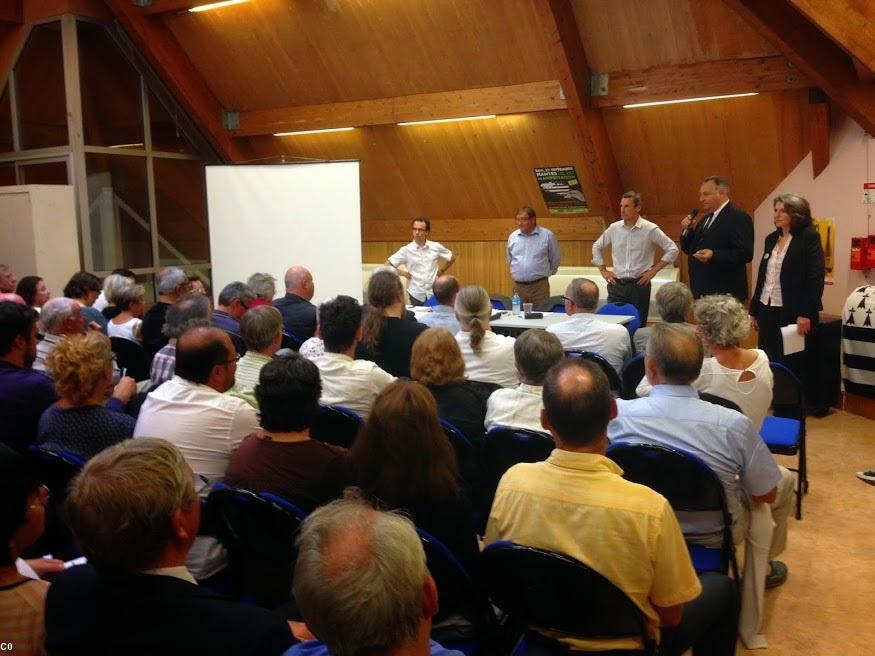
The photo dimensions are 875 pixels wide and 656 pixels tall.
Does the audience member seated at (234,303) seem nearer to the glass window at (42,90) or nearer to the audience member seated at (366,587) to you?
the audience member seated at (366,587)

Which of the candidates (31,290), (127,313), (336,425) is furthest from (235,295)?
(336,425)

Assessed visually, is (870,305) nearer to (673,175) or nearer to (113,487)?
(673,175)

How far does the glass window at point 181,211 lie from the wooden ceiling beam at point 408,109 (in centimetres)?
102

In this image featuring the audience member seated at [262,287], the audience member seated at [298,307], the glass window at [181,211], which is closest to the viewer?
the audience member seated at [298,307]

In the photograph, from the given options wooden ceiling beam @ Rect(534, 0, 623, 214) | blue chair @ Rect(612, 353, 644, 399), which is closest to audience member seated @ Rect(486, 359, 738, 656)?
blue chair @ Rect(612, 353, 644, 399)

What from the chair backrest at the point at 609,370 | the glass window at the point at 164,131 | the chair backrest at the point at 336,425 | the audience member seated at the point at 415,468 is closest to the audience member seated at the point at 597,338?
the chair backrest at the point at 609,370

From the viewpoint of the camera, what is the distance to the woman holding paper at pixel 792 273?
4.97m

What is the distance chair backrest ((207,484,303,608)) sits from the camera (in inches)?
76.4

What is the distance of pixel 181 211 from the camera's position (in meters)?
10.1

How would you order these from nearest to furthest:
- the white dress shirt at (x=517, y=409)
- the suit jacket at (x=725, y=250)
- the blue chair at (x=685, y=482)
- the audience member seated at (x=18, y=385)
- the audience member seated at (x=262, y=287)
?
1. the blue chair at (x=685, y=482)
2. the white dress shirt at (x=517, y=409)
3. the audience member seated at (x=18, y=385)
4. the audience member seated at (x=262, y=287)
5. the suit jacket at (x=725, y=250)

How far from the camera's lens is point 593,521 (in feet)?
5.42

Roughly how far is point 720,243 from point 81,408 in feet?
15.5

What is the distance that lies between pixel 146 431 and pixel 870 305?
5.01m

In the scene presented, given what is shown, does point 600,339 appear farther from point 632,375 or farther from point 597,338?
point 632,375
